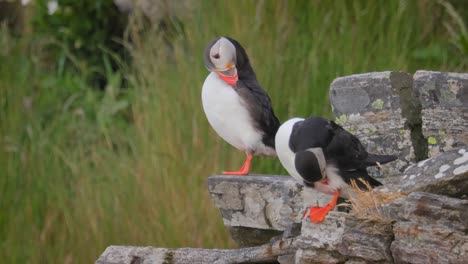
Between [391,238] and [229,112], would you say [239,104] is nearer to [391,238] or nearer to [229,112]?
[229,112]

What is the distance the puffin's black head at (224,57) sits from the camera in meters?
2.92

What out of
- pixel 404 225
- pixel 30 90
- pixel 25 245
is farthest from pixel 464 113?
pixel 30 90

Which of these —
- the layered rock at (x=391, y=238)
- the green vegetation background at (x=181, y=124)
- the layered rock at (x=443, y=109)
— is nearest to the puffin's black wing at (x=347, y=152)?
the layered rock at (x=391, y=238)

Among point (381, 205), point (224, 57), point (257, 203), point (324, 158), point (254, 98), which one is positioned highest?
point (224, 57)

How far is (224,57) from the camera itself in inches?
Answer: 116

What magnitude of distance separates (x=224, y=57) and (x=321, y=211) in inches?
26.5

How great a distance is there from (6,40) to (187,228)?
2316mm

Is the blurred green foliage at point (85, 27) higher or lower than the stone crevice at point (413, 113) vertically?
higher

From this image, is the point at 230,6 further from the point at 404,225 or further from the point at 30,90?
the point at 404,225

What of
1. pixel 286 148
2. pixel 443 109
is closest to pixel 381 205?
pixel 286 148

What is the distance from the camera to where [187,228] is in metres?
4.07

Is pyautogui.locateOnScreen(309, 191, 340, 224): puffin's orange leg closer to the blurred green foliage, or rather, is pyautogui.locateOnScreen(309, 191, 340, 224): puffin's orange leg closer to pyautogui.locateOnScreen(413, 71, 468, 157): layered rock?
pyautogui.locateOnScreen(413, 71, 468, 157): layered rock

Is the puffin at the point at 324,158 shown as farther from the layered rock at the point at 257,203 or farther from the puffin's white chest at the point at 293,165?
the layered rock at the point at 257,203

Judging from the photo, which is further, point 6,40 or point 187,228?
point 6,40
